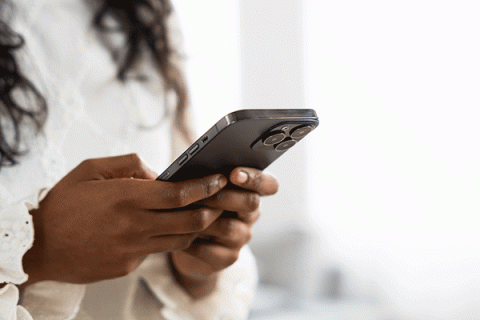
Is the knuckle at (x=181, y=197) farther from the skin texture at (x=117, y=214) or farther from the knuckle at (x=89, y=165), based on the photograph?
the knuckle at (x=89, y=165)

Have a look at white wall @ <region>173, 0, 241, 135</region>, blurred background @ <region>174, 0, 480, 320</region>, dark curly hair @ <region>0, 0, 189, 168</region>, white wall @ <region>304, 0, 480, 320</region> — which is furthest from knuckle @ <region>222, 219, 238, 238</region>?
white wall @ <region>173, 0, 241, 135</region>

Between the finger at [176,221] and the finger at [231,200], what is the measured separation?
0.07 ft

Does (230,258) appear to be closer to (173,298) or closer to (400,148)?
(173,298)

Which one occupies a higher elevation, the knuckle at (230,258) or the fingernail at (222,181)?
the fingernail at (222,181)

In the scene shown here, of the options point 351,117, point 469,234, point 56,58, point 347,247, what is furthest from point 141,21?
point 347,247

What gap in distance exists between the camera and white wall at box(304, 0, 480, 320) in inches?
47.3

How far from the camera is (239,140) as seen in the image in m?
0.40

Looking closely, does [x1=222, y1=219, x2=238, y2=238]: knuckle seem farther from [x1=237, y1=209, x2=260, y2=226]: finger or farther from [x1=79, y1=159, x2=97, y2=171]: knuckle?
[x1=79, y1=159, x2=97, y2=171]: knuckle

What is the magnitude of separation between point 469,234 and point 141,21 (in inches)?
43.7

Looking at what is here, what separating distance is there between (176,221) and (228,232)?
109mm

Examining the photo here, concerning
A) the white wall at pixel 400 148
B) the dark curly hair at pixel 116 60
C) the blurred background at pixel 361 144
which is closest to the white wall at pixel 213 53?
the blurred background at pixel 361 144

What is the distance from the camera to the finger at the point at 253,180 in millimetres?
448

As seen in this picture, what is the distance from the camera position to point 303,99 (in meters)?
1.80

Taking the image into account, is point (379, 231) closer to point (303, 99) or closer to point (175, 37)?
point (303, 99)
